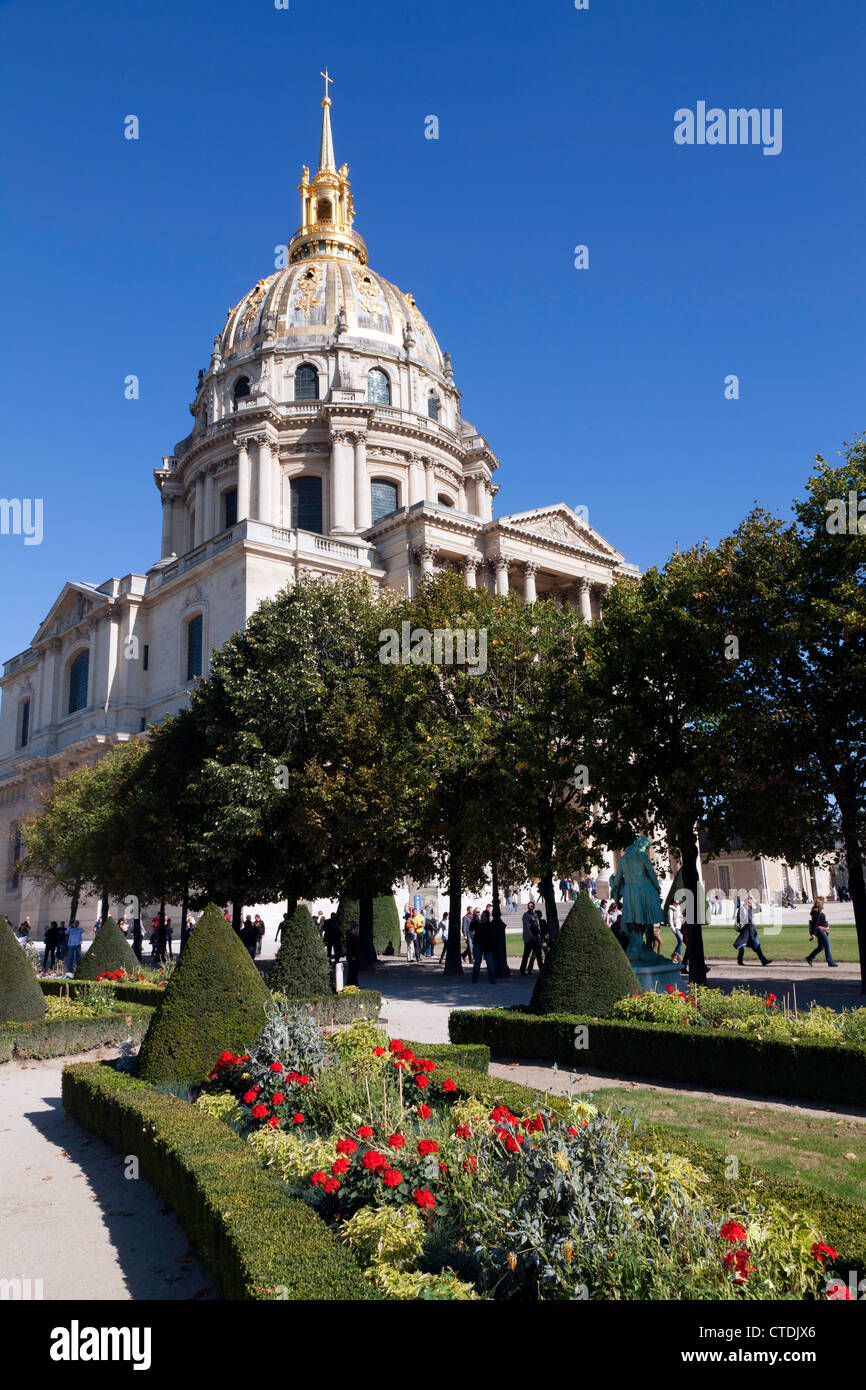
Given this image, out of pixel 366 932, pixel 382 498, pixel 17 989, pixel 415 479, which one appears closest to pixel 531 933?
pixel 366 932

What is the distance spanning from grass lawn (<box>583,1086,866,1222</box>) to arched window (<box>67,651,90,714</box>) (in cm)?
5470

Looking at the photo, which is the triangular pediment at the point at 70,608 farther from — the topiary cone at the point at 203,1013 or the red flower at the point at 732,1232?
the red flower at the point at 732,1232

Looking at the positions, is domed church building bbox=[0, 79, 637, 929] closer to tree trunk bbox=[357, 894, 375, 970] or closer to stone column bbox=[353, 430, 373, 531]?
stone column bbox=[353, 430, 373, 531]

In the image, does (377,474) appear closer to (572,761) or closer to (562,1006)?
(572,761)

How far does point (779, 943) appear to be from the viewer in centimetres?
3384

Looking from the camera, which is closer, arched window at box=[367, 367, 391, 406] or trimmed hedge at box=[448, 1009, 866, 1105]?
trimmed hedge at box=[448, 1009, 866, 1105]

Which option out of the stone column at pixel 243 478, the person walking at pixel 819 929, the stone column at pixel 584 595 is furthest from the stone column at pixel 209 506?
the person walking at pixel 819 929

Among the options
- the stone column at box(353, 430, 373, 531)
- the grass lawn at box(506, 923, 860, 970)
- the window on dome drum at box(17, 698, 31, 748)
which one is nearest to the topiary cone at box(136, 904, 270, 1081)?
the grass lawn at box(506, 923, 860, 970)

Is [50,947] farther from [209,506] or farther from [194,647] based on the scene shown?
[209,506]

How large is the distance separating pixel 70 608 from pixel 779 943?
4899 cm

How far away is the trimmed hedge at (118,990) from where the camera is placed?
63.4ft

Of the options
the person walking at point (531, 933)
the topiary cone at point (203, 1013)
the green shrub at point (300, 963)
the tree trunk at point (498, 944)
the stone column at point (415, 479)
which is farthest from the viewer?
the stone column at point (415, 479)

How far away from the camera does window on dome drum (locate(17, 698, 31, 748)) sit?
6581cm

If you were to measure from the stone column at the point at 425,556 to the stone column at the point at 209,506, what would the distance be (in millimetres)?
20211
